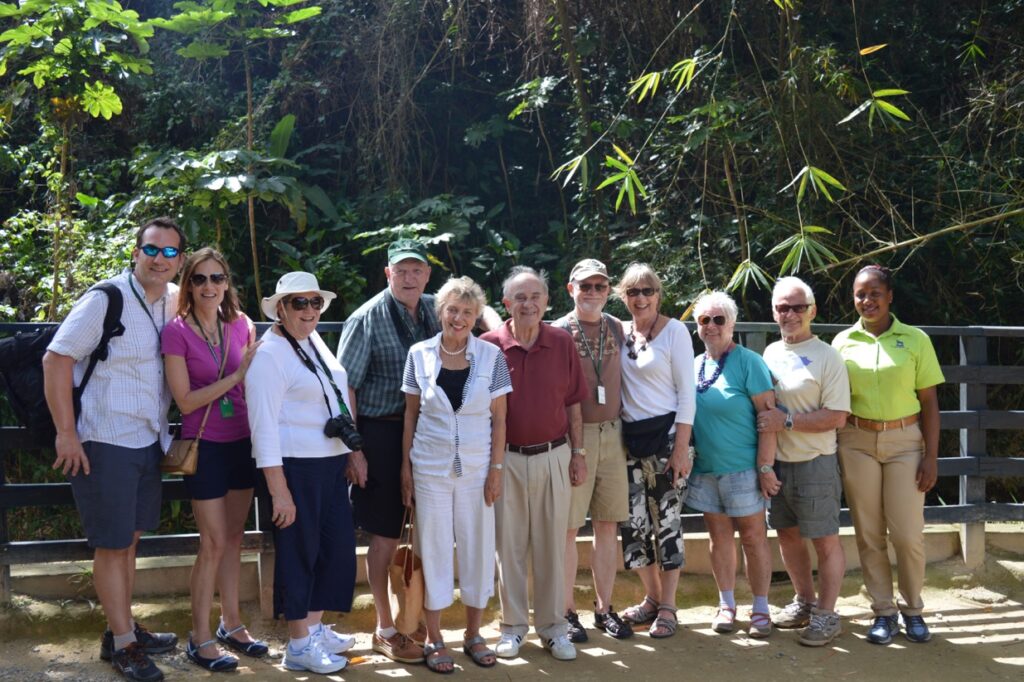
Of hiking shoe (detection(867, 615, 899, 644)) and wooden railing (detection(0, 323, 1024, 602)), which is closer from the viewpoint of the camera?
hiking shoe (detection(867, 615, 899, 644))

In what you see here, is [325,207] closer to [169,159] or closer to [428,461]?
[169,159]

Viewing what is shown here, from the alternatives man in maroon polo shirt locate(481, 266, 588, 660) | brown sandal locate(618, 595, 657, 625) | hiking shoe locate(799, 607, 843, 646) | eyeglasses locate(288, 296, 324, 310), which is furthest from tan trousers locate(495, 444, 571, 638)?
hiking shoe locate(799, 607, 843, 646)

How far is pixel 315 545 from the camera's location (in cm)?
393

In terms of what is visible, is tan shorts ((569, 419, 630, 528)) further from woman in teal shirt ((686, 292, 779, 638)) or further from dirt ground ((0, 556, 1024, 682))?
dirt ground ((0, 556, 1024, 682))

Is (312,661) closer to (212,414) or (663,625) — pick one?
(212,414)

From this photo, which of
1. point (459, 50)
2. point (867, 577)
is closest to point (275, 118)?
point (459, 50)

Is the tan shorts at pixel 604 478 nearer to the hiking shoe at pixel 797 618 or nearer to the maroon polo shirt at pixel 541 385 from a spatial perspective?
the maroon polo shirt at pixel 541 385

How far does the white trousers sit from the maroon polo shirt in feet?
0.89

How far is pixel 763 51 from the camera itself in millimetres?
6871

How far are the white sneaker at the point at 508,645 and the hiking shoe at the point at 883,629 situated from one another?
5.54ft

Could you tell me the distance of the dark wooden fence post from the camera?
537 centimetres

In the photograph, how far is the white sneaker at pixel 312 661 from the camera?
398 cm

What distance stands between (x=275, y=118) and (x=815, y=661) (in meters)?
5.89

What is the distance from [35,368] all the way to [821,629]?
361cm
